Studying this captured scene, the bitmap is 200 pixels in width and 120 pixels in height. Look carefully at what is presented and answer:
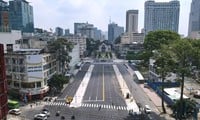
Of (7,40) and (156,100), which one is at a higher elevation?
(7,40)

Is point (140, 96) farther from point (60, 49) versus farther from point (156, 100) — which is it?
point (60, 49)

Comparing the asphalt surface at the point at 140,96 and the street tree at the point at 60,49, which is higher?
the street tree at the point at 60,49

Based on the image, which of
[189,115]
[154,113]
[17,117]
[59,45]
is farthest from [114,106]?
[59,45]

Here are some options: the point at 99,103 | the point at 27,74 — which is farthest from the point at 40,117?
the point at 99,103

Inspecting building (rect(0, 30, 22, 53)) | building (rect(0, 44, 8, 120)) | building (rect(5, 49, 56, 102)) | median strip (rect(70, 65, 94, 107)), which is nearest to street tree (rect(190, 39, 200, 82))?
median strip (rect(70, 65, 94, 107))

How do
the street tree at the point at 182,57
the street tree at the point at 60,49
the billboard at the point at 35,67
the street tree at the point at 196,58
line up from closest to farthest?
the street tree at the point at 196,58 → the street tree at the point at 182,57 → the billboard at the point at 35,67 → the street tree at the point at 60,49

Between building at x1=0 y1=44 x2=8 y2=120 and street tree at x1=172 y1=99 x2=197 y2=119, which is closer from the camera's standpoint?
building at x1=0 y1=44 x2=8 y2=120

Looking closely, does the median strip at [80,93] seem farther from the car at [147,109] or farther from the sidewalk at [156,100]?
the sidewalk at [156,100]

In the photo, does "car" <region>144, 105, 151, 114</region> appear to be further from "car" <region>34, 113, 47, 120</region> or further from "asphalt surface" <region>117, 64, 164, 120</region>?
"car" <region>34, 113, 47, 120</region>

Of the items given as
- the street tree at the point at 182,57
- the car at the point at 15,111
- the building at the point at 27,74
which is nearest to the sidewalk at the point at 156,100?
the street tree at the point at 182,57
